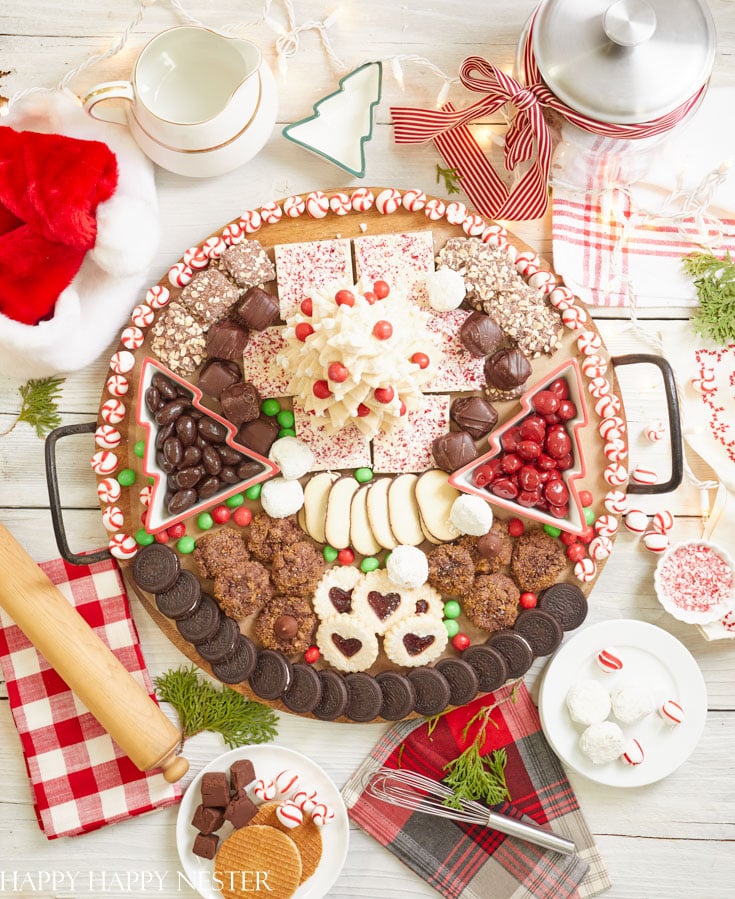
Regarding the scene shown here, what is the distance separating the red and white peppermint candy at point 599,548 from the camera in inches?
82.0

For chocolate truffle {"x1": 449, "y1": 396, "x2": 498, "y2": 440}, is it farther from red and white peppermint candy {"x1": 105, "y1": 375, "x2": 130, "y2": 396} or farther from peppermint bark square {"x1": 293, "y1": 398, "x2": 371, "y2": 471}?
red and white peppermint candy {"x1": 105, "y1": 375, "x2": 130, "y2": 396}

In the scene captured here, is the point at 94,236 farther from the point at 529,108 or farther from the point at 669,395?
the point at 669,395

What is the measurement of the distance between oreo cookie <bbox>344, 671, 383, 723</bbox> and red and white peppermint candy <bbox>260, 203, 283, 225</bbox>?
1366 mm

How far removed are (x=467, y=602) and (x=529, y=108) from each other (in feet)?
4.50

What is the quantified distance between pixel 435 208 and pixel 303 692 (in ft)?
4.82

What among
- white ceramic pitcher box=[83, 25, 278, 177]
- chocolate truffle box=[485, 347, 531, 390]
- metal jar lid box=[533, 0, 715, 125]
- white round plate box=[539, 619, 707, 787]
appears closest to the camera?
metal jar lid box=[533, 0, 715, 125]

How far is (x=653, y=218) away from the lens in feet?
7.22

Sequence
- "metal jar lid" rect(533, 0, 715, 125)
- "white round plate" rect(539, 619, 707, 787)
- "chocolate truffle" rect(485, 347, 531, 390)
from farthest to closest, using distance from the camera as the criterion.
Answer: "white round plate" rect(539, 619, 707, 787)
"chocolate truffle" rect(485, 347, 531, 390)
"metal jar lid" rect(533, 0, 715, 125)

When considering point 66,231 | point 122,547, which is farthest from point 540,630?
point 66,231

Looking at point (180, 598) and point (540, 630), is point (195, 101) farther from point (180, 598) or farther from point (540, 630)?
point (540, 630)

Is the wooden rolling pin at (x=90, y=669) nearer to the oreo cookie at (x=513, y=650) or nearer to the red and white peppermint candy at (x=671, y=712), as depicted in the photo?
the oreo cookie at (x=513, y=650)

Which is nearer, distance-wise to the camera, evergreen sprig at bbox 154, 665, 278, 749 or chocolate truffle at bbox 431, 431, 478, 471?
chocolate truffle at bbox 431, 431, 478, 471

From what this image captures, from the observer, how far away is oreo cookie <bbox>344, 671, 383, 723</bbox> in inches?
81.0

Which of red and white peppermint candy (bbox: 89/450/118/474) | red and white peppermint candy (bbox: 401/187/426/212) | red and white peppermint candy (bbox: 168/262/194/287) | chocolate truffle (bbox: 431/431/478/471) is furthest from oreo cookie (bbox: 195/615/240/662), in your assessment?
red and white peppermint candy (bbox: 401/187/426/212)
